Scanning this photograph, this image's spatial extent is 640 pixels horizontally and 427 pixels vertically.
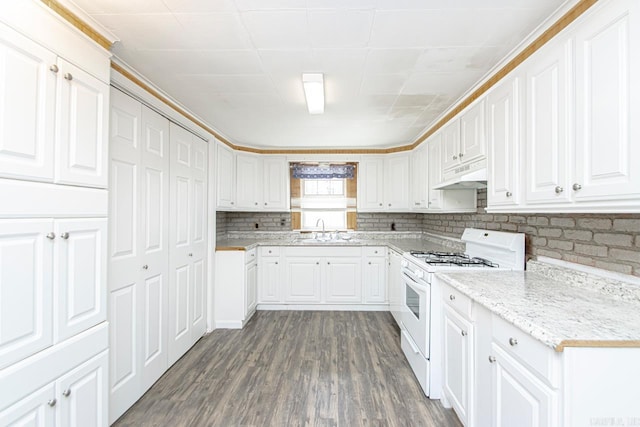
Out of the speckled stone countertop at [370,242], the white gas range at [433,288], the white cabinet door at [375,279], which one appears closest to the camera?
the white gas range at [433,288]

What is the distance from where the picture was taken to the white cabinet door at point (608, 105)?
1.08 meters

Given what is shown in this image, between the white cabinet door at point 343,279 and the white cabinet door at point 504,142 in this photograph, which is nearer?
the white cabinet door at point 504,142

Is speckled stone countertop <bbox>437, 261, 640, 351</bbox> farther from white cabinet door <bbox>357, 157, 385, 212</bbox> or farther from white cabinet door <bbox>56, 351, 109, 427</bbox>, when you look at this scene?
white cabinet door <bbox>357, 157, 385, 212</bbox>

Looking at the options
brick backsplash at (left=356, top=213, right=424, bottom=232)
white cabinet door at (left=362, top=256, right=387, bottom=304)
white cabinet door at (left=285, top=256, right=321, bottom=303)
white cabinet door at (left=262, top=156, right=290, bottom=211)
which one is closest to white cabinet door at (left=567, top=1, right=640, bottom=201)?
white cabinet door at (left=362, top=256, right=387, bottom=304)

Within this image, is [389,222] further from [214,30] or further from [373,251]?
A: [214,30]

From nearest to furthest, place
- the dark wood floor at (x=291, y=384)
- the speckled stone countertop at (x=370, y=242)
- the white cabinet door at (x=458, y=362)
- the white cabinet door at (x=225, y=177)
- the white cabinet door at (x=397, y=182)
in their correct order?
1. the white cabinet door at (x=458, y=362)
2. the dark wood floor at (x=291, y=384)
3. the speckled stone countertop at (x=370, y=242)
4. the white cabinet door at (x=225, y=177)
5. the white cabinet door at (x=397, y=182)

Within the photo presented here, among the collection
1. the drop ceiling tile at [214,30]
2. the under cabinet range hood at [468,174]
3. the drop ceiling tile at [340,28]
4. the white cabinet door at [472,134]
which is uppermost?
the drop ceiling tile at [340,28]

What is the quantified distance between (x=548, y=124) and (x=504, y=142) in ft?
1.28

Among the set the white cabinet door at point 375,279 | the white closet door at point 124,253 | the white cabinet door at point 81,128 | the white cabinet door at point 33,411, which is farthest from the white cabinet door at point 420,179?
the white cabinet door at point 33,411

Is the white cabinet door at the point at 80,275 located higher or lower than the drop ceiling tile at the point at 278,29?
lower

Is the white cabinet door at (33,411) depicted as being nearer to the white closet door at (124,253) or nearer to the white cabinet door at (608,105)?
the white closet door at (124,253)

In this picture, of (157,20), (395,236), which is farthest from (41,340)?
(395,236)

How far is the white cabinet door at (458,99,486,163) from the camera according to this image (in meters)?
2.19

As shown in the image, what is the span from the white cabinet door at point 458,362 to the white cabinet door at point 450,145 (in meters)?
1.35
